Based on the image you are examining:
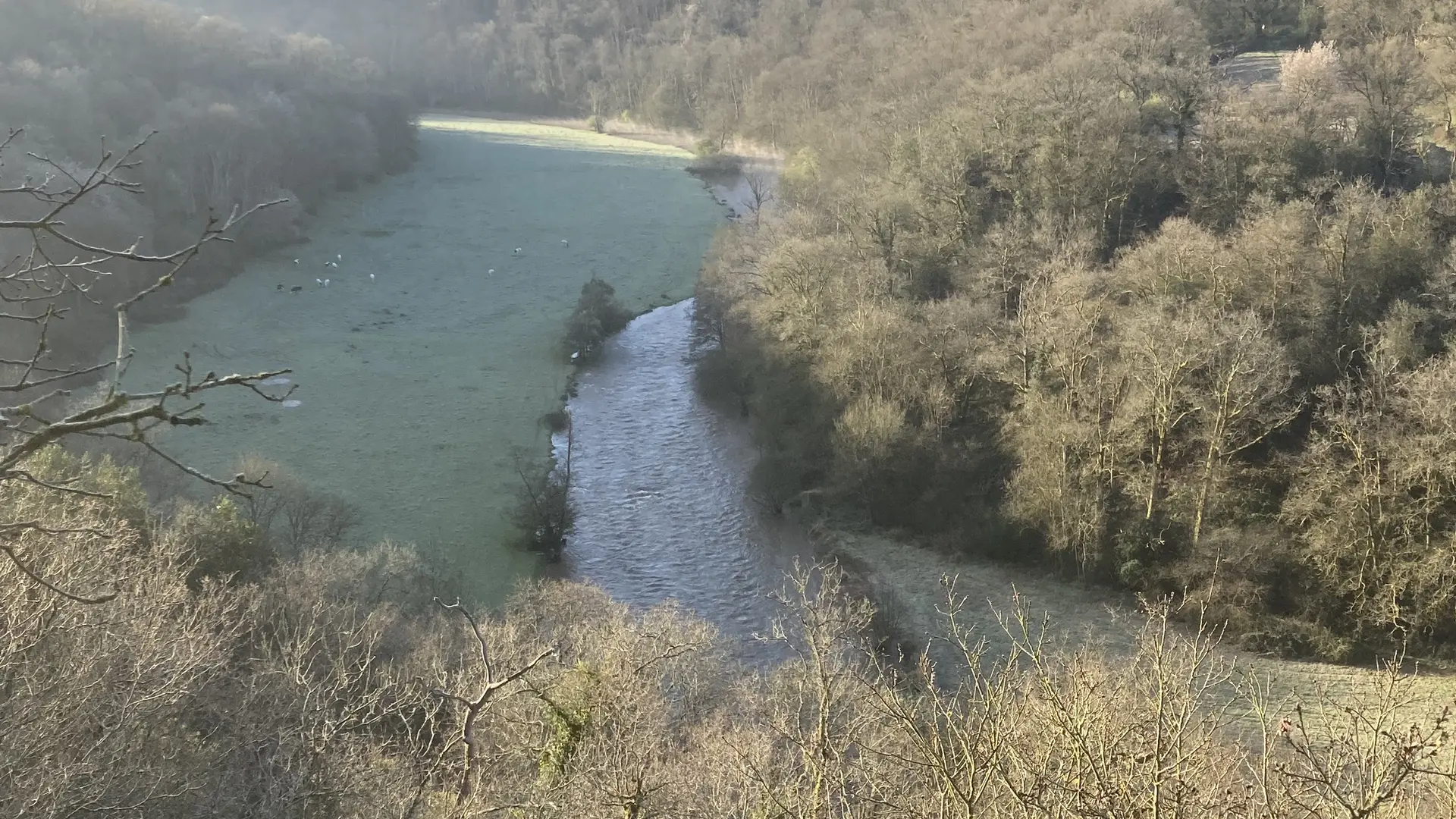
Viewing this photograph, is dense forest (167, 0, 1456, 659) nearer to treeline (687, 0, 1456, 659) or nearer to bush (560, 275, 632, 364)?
treeline (687, 0, 1456, 659)

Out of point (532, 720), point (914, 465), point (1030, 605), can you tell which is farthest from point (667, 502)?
point (532, 720)

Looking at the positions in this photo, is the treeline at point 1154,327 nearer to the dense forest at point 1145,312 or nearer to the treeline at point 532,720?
the dense forest at point 1145,312

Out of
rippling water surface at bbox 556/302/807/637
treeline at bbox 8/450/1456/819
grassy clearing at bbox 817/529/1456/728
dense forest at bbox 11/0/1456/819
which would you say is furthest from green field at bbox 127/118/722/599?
grassy clearing at bbox 817/529/1456/728

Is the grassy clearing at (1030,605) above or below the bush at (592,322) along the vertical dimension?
below

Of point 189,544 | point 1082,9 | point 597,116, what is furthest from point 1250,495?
point 597,116

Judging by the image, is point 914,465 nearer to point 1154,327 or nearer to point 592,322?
point 1154,327

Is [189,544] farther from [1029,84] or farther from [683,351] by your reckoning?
[1029,84]

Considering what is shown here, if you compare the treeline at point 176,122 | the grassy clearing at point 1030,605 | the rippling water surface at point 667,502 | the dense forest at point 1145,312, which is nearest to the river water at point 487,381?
the rippling water surface at point 667,502
